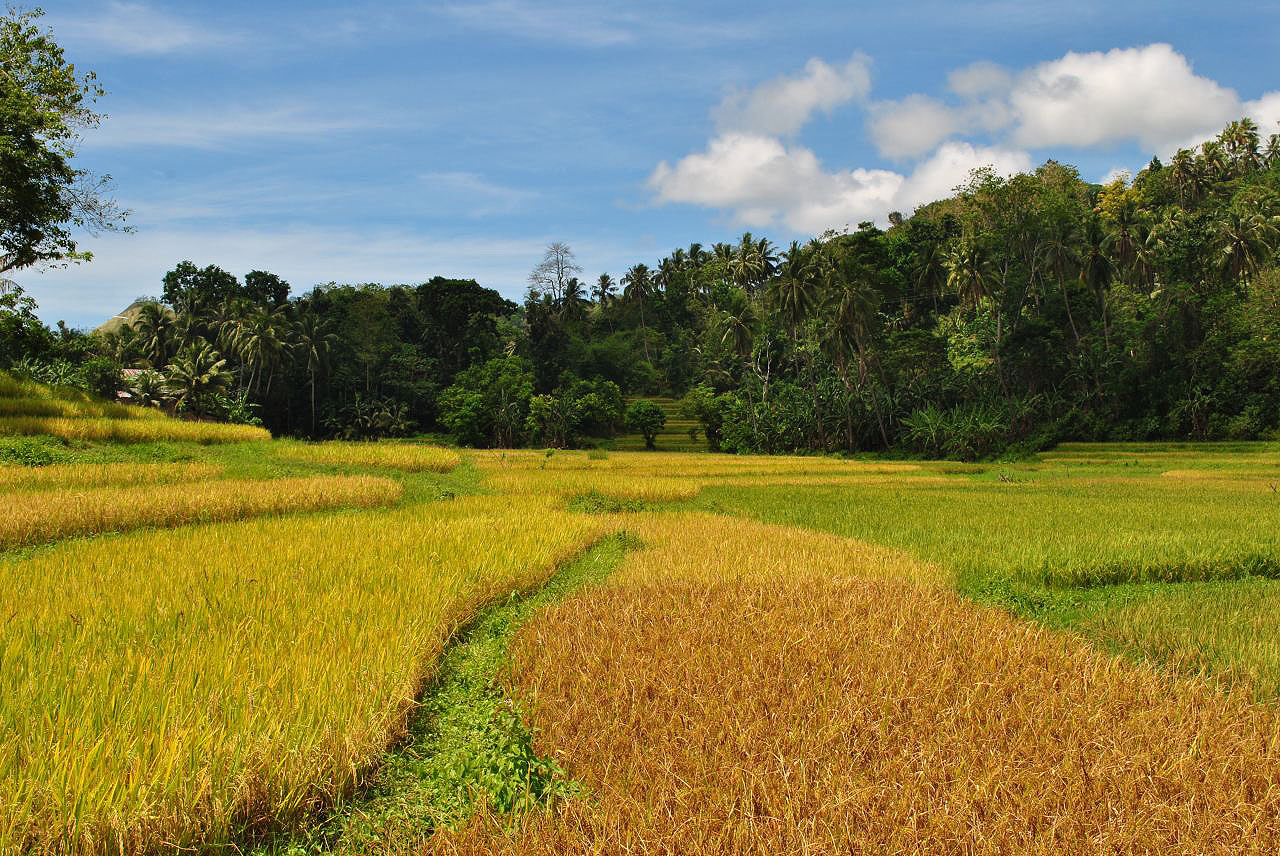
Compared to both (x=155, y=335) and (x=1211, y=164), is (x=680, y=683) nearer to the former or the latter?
(x=155, y=335)

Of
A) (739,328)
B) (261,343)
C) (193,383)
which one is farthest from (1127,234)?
(261,343)

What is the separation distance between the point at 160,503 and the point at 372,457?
26.8 feet

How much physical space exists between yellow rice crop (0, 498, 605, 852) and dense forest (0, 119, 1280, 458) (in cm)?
2965

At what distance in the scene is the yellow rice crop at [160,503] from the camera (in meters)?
8.62

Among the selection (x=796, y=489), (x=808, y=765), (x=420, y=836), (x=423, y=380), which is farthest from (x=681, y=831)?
(x=423, y=380)

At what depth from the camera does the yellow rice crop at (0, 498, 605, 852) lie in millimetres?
2598

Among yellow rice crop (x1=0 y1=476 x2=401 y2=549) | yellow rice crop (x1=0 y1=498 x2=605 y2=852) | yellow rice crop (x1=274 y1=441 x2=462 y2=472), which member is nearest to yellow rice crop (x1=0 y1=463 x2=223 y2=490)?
yellow rice crop (x1=0 y1=476 x2=401 y2=549)

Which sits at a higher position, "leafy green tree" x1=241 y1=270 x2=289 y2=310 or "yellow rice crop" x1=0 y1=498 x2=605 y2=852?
"leafy green tree" x1=241 y1=270 x2=289 y2=310

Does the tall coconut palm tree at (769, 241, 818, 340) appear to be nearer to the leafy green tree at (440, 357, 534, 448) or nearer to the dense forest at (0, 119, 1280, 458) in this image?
the dense forest at (0, 119, 1280, 458)

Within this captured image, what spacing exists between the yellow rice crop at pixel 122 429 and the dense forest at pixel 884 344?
1338 cm

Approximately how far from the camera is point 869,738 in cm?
364

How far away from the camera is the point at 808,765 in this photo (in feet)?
10.7

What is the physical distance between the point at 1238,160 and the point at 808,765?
234ft

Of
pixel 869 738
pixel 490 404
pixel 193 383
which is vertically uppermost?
pixel 193 383
